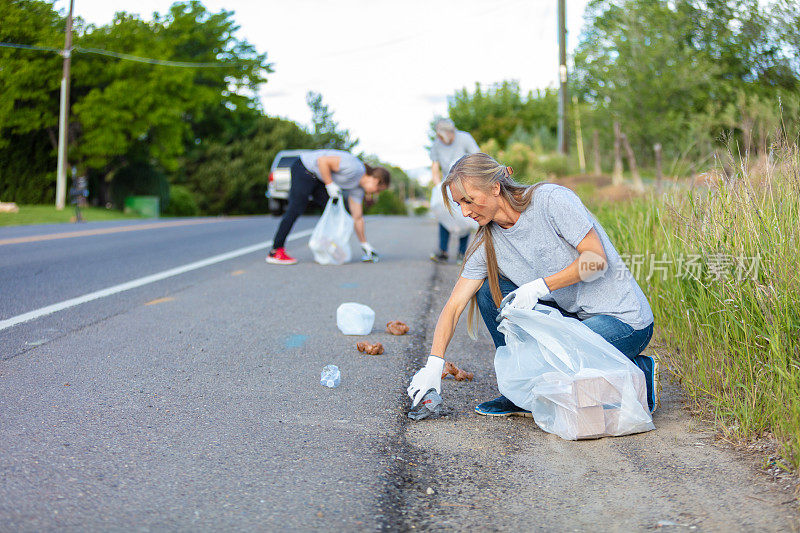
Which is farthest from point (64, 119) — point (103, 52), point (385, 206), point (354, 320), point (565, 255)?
point (385, 206)

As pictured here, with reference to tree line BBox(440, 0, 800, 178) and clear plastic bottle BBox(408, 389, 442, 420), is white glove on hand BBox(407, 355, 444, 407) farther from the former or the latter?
tree line BBox(440, 0, 800, 178)

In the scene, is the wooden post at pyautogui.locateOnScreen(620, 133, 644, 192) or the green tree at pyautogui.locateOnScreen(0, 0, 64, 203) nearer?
the wooden post at pyautogui.locateOnScreen(620, 133, 644, 192)

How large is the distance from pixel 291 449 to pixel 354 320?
197cm

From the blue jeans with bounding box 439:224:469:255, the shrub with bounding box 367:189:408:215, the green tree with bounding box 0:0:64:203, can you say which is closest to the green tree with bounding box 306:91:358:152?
the shrub with bounding box 367:189:408:215

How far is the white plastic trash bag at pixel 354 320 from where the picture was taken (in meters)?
4.88

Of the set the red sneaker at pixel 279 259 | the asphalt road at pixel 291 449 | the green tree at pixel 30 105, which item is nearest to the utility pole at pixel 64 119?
the green tree at pixel 30 105

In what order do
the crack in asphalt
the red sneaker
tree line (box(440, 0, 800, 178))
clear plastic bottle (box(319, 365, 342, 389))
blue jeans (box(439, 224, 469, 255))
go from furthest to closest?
tree line (box(440, 0, 800, 178)) → blue jeans (box(439, 224, 469, 255)) → the red sneaker → clear plastic bottle (box(319, 365, 342, 389)) → the crack in asphalt

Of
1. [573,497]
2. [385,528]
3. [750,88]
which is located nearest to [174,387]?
[385,528]

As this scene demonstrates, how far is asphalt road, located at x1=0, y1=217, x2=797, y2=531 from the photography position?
2400 mm

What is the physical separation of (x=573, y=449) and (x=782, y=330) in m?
0.97

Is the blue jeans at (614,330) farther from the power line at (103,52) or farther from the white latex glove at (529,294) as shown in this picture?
the power line at (103,52)

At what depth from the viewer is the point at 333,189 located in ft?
27.5

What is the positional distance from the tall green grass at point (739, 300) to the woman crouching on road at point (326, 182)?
4.30 m

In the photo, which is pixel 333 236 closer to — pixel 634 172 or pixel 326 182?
pixel 326 182
